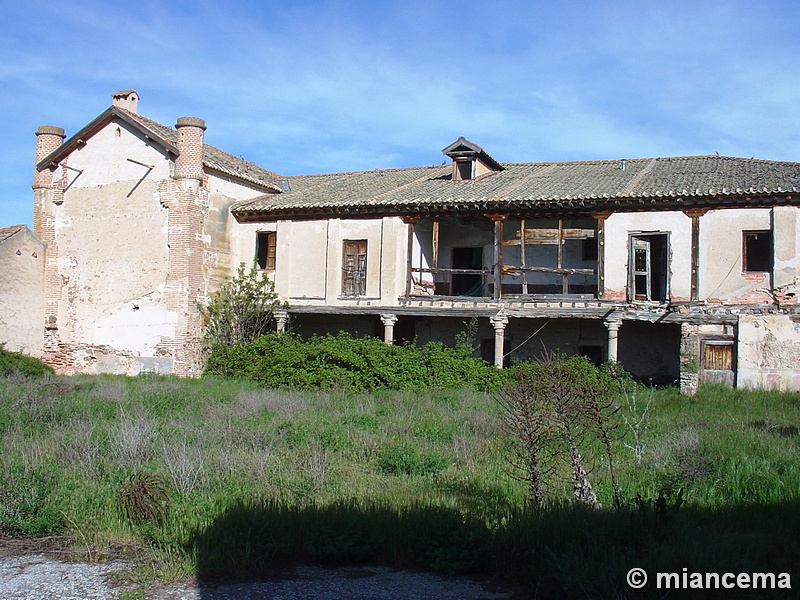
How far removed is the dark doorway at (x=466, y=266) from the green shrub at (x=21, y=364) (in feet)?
40.2

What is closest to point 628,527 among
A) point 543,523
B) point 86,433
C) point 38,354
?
point 543,523

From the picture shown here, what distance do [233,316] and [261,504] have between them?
14.6 m

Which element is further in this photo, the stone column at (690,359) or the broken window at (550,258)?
the broken window at (550,258)

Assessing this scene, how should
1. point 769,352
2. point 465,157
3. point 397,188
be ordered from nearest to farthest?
point 769,352
point 397,188
point 465,157

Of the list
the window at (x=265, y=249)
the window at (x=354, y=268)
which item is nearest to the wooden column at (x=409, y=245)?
the window at (x=354, y=268)

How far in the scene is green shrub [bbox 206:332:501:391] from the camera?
18.1 metres

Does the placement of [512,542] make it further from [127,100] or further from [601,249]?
[127,100]

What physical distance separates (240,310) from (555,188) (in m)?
9.61

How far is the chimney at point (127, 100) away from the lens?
74.7ft

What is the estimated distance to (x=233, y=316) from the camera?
21.3 metres

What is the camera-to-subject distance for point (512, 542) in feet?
20.7

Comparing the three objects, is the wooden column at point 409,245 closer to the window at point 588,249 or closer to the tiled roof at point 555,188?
the tiled roof at point 555,188

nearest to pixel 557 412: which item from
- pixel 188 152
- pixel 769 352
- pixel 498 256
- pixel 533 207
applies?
pixel 769 352

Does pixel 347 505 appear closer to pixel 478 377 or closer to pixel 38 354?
pixel 478 377
